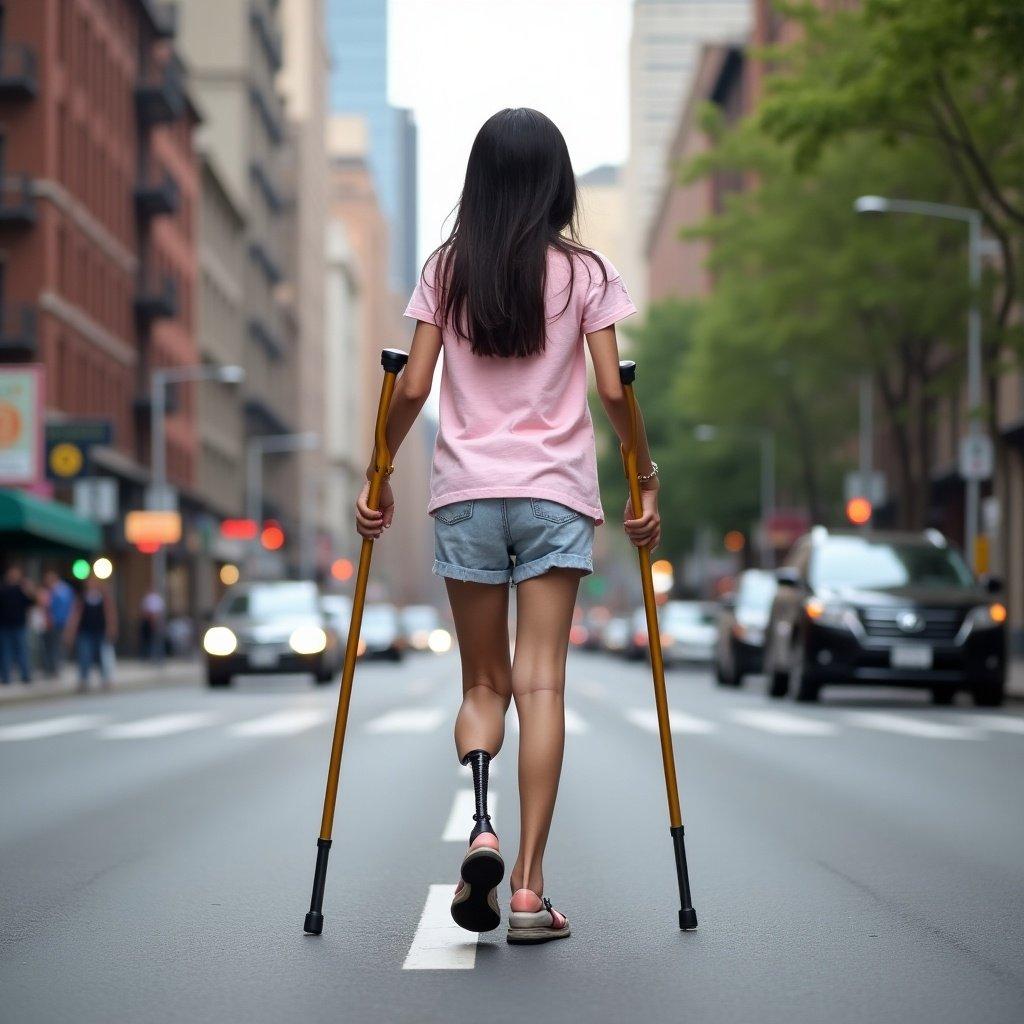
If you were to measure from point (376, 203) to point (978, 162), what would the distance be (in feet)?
516

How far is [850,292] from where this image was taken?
35188 mm

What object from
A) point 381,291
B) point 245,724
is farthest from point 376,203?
point 245,724

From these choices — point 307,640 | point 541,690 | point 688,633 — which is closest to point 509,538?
point 541,690

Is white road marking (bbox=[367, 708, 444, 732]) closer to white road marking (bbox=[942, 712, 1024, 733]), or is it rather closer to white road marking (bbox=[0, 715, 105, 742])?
white road marking (bbox=[0, 715, 105, 742])

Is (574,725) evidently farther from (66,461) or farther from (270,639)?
(66,461)

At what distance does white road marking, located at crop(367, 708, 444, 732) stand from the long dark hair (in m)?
12.2

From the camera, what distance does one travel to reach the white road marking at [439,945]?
5.55 m

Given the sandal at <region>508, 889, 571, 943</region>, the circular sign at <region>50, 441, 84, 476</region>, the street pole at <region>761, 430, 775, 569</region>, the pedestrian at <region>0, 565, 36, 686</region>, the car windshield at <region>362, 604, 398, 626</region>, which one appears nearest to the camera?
the sandal at <region>508, 889, 571, 943</region>

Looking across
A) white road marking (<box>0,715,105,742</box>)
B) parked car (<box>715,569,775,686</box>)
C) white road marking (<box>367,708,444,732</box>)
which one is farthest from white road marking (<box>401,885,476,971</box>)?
parked car (<box>715,569,775,686</box>)

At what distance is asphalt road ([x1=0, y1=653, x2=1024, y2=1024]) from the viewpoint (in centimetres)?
512

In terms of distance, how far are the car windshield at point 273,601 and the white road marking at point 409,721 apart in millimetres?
8737

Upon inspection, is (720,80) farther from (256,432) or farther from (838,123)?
(838,123)

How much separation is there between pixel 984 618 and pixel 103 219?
41.4m

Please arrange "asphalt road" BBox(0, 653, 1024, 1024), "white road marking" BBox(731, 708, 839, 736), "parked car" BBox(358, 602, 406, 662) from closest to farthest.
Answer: "asphalt road" BBox(0, 653, 1024, 1024), "white road marking" BBox(731, 708, 839, 736), "parked car" BBox(358, 602, 406, 662)
